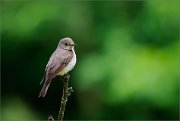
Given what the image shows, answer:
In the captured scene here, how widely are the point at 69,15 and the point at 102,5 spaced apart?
0.49 m

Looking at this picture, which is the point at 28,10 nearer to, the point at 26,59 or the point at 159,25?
the point at 26,59

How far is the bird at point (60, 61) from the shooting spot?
384 cm

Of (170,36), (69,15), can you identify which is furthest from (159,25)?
(69,15)

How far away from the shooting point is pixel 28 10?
893 centimetres

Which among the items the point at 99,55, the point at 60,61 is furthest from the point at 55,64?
the point at 99,55

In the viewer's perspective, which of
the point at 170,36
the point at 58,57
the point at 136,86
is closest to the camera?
the point at 58,57

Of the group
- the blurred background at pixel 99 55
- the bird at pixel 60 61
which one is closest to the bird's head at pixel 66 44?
the bird at pixel 60 61

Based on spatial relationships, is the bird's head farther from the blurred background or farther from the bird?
the blurred background

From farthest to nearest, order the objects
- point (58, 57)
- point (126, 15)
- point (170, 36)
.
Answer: point (126, 15), point (170, 36), point (58, 57)

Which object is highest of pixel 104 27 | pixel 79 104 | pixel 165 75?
pixel 104 27

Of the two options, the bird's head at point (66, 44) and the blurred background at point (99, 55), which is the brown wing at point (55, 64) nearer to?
the bird's head at point (66, 44)

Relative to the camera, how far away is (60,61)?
13.2 feet

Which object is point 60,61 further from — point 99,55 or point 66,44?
point 99,55

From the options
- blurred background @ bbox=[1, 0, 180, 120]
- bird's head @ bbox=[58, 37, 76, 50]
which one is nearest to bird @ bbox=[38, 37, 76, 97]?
bird's head @ bbox=[58, 37, 76, 50]
